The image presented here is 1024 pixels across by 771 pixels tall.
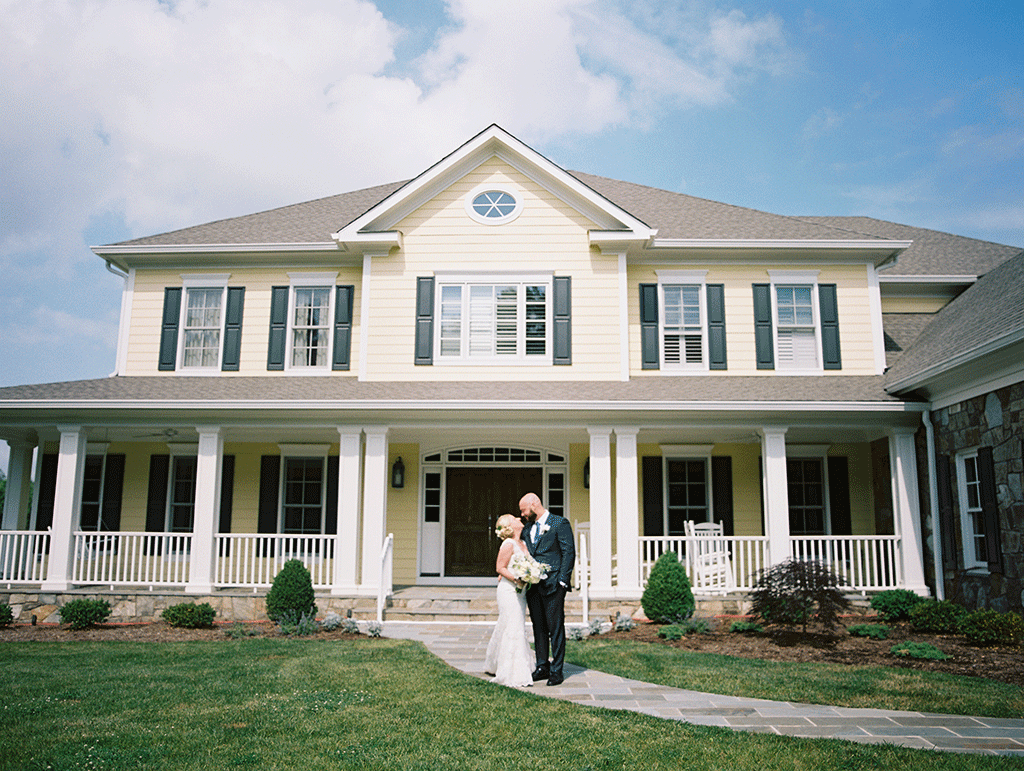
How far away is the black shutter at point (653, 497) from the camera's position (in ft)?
45.9

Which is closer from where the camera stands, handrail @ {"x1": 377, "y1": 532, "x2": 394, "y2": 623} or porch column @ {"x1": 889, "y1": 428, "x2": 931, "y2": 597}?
handrail @ {"x1": 377, "y1": 532, "x2": 394, "y2": 623}

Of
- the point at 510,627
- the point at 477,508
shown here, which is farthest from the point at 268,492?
the point at 510,627

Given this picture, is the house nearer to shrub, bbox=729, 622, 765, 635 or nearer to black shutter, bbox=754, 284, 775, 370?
black shutter, bbox=754, 284, 775, 370

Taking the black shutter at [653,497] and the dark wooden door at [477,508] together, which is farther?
the dark wooden door at [477,508]

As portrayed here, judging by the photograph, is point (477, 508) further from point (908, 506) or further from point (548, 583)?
point (548, 583)

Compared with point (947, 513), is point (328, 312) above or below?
above

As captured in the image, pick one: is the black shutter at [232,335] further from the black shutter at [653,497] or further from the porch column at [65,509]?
the black shutter at [653,497]

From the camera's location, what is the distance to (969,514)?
1117 centimetres

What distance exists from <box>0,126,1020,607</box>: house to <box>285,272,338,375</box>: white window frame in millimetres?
42

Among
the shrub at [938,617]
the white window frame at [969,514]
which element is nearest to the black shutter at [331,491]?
the shrub at [938,617]

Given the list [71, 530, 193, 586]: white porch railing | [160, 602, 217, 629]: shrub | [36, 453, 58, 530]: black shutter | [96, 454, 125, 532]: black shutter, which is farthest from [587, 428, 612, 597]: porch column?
[36, 453, 58, 530]: black shutter

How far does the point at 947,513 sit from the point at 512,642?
7.83m

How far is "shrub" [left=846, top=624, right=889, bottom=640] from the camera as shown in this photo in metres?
9.93

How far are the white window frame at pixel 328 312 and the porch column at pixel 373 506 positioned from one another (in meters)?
2.33
